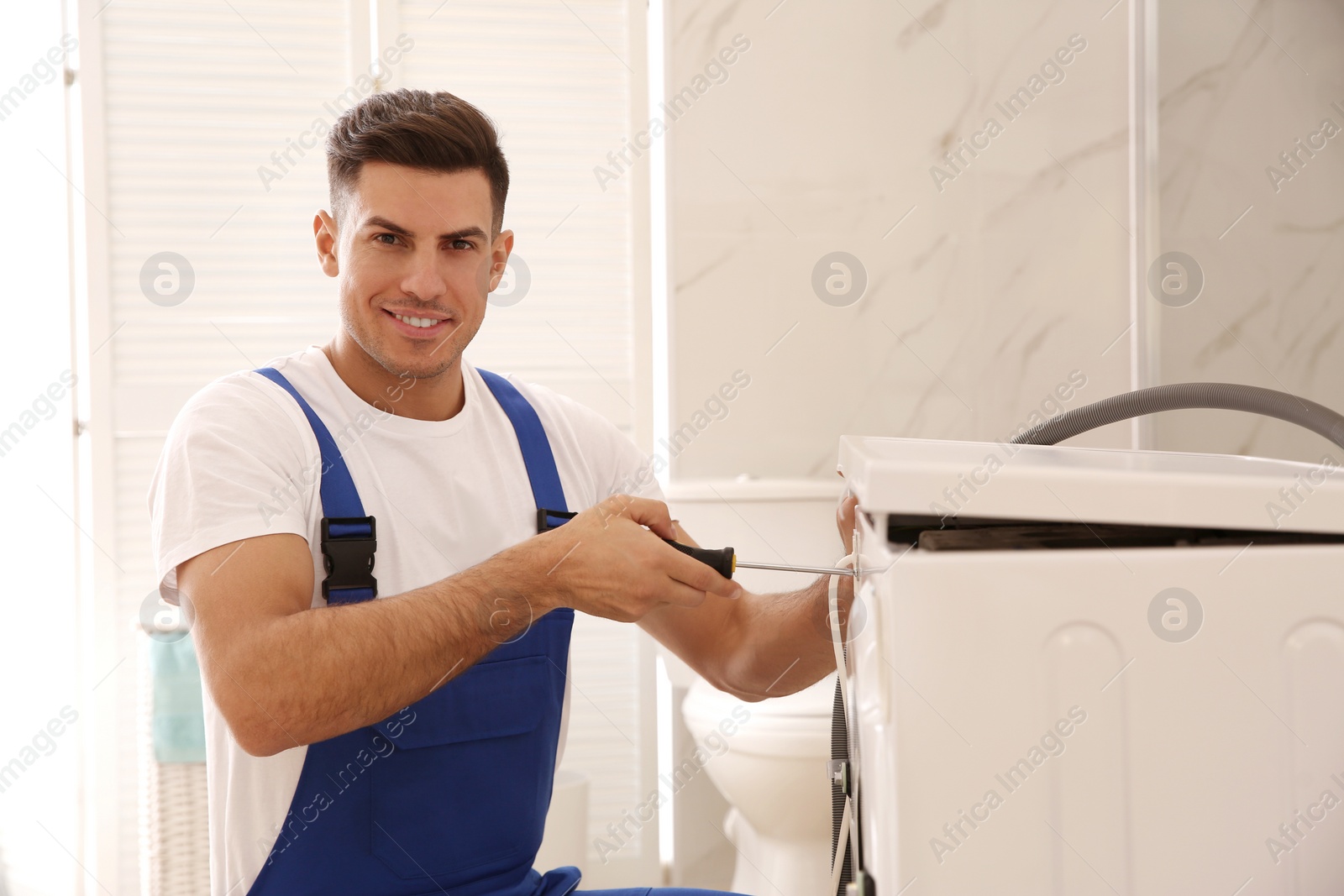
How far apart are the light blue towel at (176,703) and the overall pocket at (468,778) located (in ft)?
3.46

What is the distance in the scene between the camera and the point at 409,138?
1.09 meters

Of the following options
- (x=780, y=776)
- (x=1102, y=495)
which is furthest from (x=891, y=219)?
(x=1102, y=495)

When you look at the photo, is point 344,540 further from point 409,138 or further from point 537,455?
point 409,138

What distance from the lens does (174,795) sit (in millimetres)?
1827

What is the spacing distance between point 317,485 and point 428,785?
0.98 ft

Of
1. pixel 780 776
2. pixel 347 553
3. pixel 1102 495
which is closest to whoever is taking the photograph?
pixel 1102 495

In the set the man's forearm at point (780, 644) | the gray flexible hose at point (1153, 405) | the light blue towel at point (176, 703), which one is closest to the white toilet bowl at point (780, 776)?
the man's forearm at point (780, 644)

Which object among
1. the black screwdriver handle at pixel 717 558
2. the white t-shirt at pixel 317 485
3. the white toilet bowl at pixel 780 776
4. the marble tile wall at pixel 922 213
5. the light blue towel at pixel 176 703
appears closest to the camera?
the black screwdriver handle at pixel 717 558

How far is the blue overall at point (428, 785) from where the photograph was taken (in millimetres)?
909

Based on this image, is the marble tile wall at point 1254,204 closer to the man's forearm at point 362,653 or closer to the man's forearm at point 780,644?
the man's forearm at point 780,644

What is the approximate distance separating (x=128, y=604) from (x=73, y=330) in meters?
0.56

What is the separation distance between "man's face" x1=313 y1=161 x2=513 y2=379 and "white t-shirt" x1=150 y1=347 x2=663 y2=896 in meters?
0.06

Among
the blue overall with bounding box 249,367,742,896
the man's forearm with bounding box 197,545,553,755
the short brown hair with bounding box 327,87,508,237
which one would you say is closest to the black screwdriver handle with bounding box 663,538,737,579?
the man's forearm with bounding box 197,545,553,755

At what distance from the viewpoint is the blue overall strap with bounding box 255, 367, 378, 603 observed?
947 millimetres
